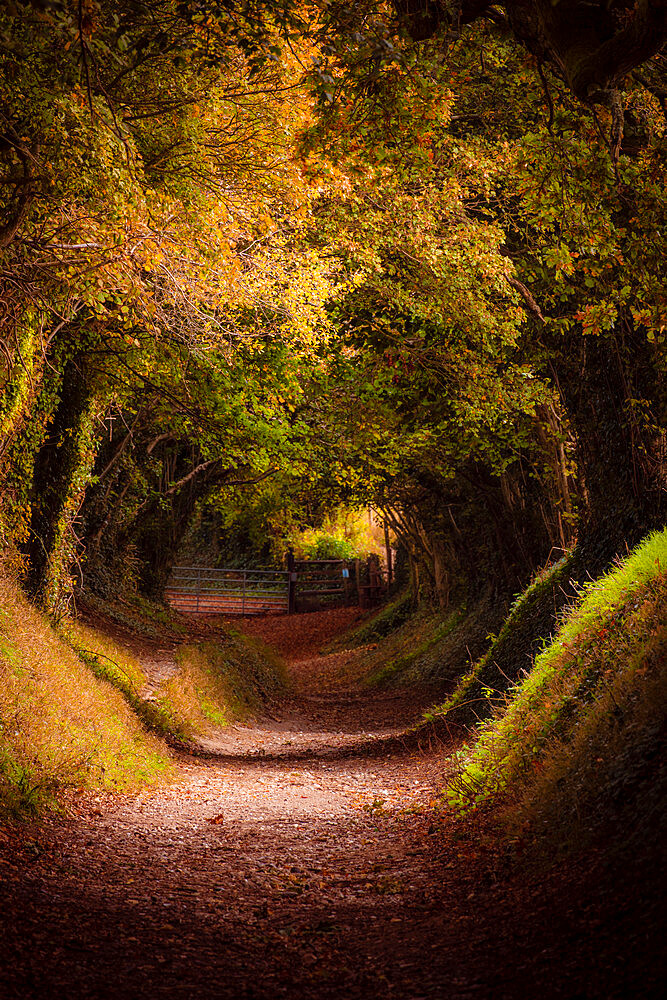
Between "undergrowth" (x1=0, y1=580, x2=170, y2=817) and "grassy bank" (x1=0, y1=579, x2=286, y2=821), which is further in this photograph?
"grassy bank" (x1=0, y1=579, x2=286, y2=821)

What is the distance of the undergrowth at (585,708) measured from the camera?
17.5 ft

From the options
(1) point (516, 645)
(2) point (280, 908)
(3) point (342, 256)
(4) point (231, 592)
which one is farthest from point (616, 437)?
(4) point (231, 592)

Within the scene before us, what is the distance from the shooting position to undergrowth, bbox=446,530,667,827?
5.34 meters

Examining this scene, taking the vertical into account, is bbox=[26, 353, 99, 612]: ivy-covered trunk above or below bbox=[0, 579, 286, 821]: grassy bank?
above

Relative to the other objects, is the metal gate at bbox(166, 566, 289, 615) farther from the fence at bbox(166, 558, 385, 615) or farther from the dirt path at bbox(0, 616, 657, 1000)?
the dirt path at bbox(0, 616, 657, 1000)

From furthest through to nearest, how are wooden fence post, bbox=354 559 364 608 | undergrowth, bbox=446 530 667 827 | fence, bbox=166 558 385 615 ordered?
1. fence, bbox=166 558 385 615
2. wooden fence post, bbox=354 559 364 608
3. undergrowth, bbox=446 530 667 827

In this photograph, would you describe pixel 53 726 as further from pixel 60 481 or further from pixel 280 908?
pixel 60 481

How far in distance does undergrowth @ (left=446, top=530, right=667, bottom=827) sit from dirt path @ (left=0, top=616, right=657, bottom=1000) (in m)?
0.64

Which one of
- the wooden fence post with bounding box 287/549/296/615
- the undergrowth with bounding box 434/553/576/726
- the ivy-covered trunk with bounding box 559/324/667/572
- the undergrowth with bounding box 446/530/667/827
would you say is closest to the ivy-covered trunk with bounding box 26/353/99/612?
the undergrowth with bounding box 434/553/576/726

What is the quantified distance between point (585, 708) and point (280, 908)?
→ 2.77 m

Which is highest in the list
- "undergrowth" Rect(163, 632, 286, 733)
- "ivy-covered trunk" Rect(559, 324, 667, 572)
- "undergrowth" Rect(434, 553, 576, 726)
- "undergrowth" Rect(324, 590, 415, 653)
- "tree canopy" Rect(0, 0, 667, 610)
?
"tree canopy" Rect(0, 0, 667, 610)

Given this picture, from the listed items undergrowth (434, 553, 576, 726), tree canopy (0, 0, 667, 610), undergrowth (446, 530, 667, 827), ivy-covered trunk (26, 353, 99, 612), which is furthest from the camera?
ivy-covered trunk (26, 353, 99, 612)

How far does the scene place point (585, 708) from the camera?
6.46 meters

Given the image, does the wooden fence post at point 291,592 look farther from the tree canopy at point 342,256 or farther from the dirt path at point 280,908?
the dirt path at point 280,908
